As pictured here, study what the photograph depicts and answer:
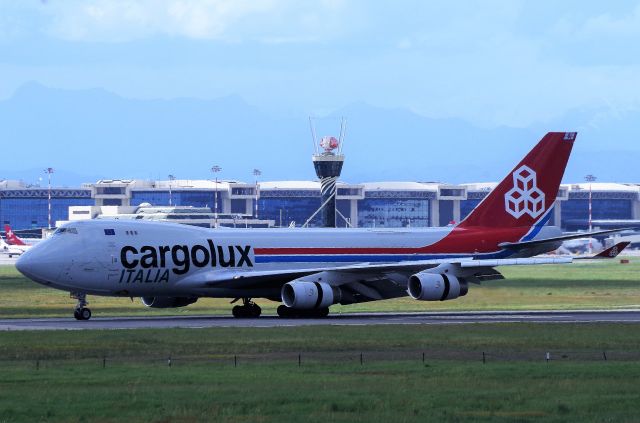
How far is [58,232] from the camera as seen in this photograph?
66.5 metres

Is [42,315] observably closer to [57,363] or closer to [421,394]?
[57,363]

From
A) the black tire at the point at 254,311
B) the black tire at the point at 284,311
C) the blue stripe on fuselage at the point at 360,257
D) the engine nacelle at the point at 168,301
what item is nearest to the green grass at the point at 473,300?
the engine nacelle at the point at 168,301

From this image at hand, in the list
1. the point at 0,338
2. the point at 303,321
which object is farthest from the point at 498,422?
the point at 303,321

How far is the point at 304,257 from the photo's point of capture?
2840 inches

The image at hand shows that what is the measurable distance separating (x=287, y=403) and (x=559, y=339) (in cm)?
2193

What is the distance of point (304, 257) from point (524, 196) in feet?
43.2

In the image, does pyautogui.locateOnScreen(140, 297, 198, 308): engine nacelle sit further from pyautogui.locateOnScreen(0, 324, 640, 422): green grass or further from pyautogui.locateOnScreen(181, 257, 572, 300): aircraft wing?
pyautogui.locateOnScreen(0, 324, 640, 422): green grass

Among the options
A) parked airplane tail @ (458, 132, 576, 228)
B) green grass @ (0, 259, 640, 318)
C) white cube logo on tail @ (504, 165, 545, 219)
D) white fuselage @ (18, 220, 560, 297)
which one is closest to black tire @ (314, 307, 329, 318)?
white fuselage @ (18, 220, 560, 297)

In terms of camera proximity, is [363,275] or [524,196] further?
[524,196]

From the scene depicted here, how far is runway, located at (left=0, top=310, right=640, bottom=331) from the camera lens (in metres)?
61.7

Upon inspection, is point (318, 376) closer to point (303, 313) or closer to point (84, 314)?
point (84, 314)

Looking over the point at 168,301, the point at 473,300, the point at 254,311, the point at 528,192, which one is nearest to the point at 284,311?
the point at 254,311

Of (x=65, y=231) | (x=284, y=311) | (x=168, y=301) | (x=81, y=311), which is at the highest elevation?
(x=65, y=231)

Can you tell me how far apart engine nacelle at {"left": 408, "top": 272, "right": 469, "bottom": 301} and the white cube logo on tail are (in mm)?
9265
